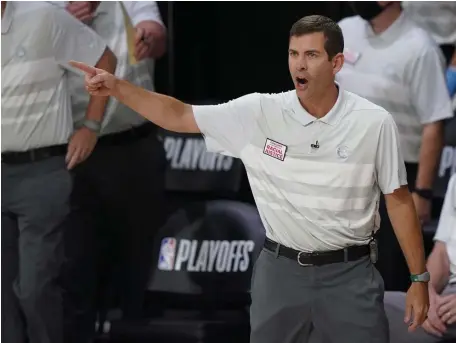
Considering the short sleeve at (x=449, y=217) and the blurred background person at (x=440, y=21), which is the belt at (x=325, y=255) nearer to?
the short sleeve at (x=449, y=217)

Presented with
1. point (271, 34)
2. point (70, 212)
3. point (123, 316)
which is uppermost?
point (271, 34)

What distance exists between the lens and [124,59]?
367cm

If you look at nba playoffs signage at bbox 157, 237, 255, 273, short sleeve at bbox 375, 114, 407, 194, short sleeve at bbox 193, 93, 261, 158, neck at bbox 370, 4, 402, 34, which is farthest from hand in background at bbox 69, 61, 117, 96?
neck at bbox 370, 4, 402, 34

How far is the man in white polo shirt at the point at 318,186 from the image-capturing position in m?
2.55

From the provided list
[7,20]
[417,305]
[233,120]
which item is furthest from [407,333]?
[7,20]

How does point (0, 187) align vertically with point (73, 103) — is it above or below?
below

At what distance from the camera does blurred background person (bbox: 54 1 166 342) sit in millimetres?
3619

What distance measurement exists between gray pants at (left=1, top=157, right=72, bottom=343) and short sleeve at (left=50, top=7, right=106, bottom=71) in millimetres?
406

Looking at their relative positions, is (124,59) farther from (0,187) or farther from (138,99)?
(138,99)

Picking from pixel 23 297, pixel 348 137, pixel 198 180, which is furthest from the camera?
pixel 198 180

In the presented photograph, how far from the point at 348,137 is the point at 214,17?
157 cm

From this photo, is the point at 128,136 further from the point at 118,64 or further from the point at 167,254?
the point at 167,254

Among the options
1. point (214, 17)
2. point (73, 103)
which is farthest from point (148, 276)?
point (214, 17)

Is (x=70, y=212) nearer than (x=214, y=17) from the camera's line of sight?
Yes
